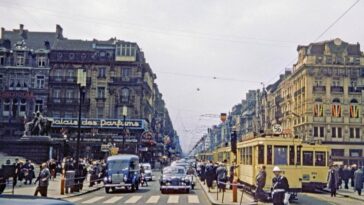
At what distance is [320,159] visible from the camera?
95.3 feet

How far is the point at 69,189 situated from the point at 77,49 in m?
53.1

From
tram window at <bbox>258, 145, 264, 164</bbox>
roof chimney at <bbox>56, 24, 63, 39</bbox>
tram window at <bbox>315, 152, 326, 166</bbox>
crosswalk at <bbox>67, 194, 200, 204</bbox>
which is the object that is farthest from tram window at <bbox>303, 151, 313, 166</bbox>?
roof chimney at <bbox>56, 24, 63, 39</bbox>

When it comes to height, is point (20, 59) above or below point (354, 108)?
above

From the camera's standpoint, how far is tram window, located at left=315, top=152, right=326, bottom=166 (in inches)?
1137

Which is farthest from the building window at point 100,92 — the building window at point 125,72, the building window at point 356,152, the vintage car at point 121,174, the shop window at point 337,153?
the vintage car at point 121,174

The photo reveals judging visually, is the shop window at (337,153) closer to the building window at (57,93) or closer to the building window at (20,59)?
the building window at (57,93)

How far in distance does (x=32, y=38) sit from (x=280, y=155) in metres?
63.8

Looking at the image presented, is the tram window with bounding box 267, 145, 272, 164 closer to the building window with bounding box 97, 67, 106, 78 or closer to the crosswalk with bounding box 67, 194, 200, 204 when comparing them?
the crosswalk with bounding box 67, 194, 200, 204

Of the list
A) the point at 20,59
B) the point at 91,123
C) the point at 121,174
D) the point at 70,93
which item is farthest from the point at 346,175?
the point at 20,59

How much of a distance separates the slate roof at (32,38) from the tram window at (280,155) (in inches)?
2430

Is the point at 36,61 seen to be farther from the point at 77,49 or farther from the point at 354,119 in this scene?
the point at 354,119

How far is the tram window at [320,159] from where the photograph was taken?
2888 cm

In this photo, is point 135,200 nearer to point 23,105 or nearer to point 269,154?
point 269,154

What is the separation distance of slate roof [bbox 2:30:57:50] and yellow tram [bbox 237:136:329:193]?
58671 mm
